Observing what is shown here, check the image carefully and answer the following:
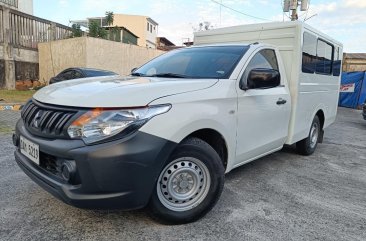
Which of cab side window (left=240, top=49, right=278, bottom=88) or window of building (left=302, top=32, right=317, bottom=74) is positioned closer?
cab side window (left=240, top=49, right=278, bottom=88)

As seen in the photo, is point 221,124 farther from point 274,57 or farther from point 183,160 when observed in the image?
point 274,57

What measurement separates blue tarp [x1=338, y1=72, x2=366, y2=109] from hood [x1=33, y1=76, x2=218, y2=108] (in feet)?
54.3

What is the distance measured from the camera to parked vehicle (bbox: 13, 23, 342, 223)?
2.35 meters

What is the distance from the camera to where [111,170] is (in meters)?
2.32

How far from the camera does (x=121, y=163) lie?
2.32 m

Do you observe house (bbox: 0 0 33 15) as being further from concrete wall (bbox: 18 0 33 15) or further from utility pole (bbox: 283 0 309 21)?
utility pole (bbox: 283 0 309 21)

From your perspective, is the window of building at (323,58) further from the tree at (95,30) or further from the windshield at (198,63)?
the tree at (95,30)

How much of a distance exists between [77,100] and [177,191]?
115cm

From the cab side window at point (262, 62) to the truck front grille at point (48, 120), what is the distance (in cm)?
181

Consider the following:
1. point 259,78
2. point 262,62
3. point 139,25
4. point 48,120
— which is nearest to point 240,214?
point 259,78

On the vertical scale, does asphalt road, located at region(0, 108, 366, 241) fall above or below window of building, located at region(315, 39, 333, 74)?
below

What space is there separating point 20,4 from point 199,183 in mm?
26566

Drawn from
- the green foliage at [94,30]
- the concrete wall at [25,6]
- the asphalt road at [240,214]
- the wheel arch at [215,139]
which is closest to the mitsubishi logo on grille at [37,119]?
the asphalt road at [240,214]

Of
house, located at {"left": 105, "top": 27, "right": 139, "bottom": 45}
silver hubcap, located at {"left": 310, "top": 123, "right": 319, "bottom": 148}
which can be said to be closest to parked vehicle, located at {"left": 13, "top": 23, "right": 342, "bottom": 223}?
silver hubcap, located at {"left": 310, "top": 123, "right": 319, "bottom": 148}
